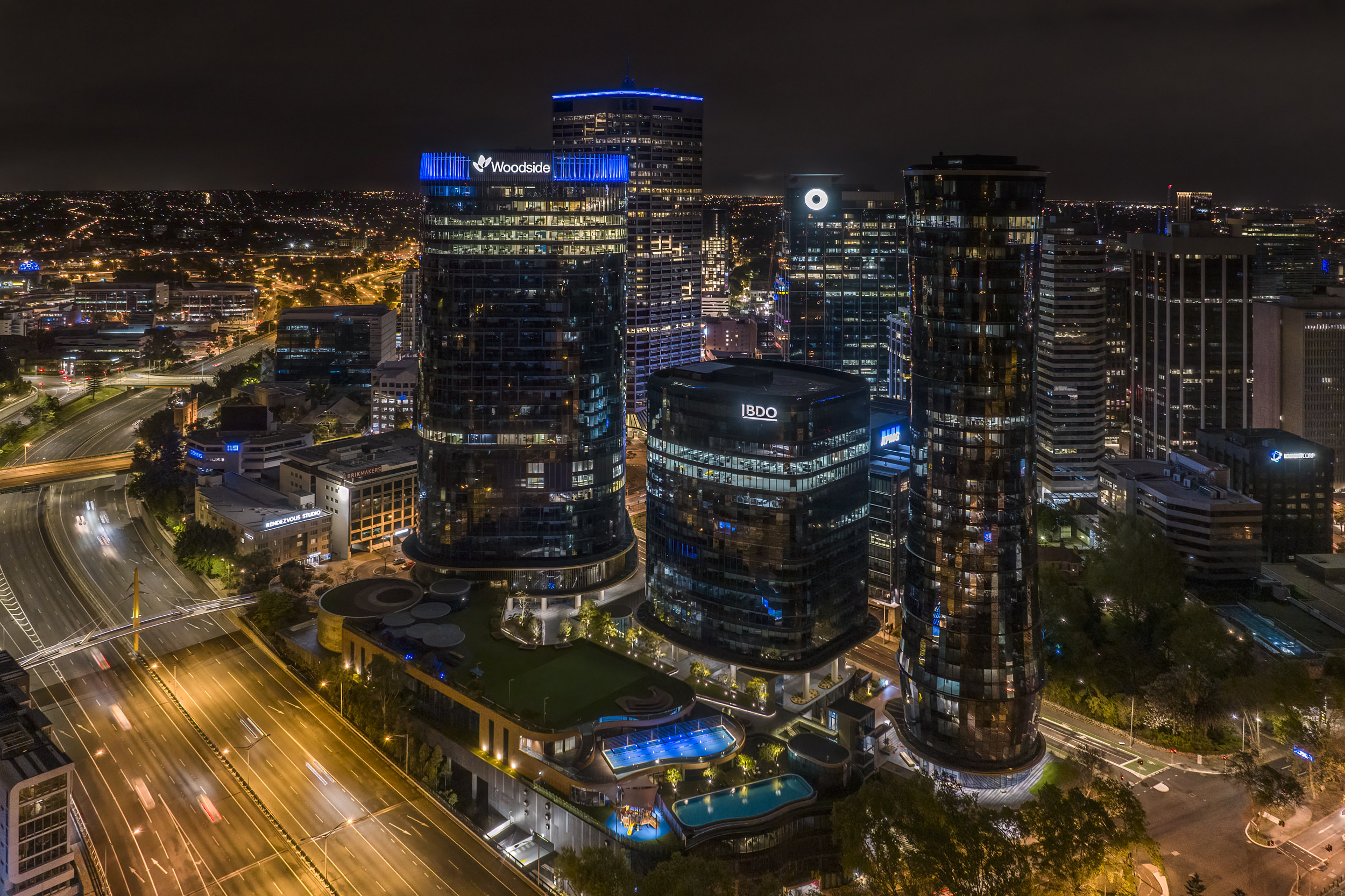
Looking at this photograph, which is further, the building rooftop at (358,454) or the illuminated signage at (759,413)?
the building rooftop at (358,454)

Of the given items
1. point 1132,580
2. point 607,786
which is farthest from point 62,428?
point 1132,580

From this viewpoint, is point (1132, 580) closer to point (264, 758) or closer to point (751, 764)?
point (751, 764)

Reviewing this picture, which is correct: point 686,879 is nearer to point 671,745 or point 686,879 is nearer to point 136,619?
point 671,745

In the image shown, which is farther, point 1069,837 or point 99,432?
point 99,432

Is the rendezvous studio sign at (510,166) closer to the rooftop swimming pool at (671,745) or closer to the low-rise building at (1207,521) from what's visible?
the rooftop swimming pool at (671,745)

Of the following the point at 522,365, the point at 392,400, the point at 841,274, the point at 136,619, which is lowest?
the point at 136,619

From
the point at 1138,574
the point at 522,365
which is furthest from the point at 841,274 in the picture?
the point at 1138,574

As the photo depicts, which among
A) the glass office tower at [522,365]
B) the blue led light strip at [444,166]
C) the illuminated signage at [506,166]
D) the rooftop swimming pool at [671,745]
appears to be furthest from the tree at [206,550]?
the rooftop swimming pool at [671,745]
